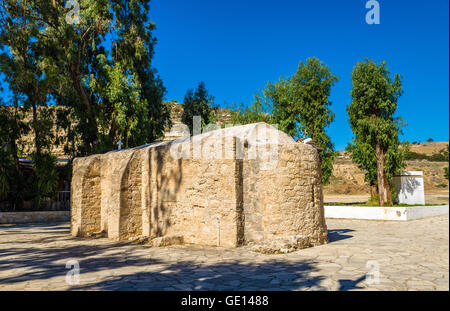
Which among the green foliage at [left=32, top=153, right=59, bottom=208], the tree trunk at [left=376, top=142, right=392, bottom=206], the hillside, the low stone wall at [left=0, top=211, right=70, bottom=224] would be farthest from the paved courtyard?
the hillside

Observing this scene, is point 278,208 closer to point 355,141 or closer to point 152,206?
point 152,206

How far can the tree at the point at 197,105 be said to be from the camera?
30859mm

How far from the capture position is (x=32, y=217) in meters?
17.9

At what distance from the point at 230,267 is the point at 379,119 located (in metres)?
17.3

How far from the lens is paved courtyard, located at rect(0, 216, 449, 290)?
4.70m

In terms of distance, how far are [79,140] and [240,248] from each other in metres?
18.2

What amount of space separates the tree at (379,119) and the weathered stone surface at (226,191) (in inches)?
521

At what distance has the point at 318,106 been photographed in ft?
73.1

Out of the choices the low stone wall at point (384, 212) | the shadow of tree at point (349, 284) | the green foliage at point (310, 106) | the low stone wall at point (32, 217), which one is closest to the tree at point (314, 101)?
the green foliage at point (310, 106)

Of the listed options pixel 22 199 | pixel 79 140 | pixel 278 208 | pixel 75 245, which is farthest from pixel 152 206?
pixel 79 140

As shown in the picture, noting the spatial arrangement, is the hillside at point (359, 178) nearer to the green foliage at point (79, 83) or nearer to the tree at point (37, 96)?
the green foliage at point (79, 83)

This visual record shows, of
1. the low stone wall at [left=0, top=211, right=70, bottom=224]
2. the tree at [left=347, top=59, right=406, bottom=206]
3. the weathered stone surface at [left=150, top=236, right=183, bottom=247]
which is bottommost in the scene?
the low stone wall at [left=0, top=211, right=70, bottom=224]

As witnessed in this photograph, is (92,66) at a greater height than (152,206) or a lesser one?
greater

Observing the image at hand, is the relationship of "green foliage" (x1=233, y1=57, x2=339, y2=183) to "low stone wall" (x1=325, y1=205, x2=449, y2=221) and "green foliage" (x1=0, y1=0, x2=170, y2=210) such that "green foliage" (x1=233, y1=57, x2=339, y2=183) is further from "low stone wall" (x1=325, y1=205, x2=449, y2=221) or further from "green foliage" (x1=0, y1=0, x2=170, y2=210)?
"green foliage" (x1=0, y1=0, x2=170, y2=210)
